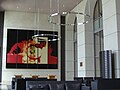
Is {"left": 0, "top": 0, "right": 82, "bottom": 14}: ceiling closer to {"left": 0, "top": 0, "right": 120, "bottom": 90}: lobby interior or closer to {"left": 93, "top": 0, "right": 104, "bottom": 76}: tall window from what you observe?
{"left": 0, "top": 0, "right": 120, "bottom": 90}: lobby interior

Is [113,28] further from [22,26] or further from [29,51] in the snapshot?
[22,26]

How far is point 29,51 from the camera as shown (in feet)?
54.2

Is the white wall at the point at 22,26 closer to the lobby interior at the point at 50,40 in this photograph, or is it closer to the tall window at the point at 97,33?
the lobby interior at the point at 50,40

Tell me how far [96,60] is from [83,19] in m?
2.74

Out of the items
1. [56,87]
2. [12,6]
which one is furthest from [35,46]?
[56,87]

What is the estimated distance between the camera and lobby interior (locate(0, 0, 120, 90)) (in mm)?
13867

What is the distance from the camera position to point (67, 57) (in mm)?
17141

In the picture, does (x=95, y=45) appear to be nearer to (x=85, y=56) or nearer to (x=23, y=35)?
(x=85, y=56)

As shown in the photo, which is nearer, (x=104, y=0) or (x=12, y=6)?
(x=104, y=0)

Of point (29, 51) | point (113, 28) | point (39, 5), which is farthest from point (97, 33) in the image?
point (29, 51)

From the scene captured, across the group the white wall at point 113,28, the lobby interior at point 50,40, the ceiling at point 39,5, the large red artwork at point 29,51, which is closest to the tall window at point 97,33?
the lobby interior at point 50,40

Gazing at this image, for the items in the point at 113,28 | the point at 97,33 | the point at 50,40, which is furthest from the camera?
the point at 50,40

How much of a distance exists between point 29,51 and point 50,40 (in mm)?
2527

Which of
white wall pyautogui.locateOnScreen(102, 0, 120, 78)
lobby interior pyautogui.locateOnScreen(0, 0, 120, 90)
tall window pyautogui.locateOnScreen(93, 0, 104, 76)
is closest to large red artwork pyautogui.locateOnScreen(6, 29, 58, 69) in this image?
lobby interior pyautogui.locateOnScreen(0, 0, 120, 90)
